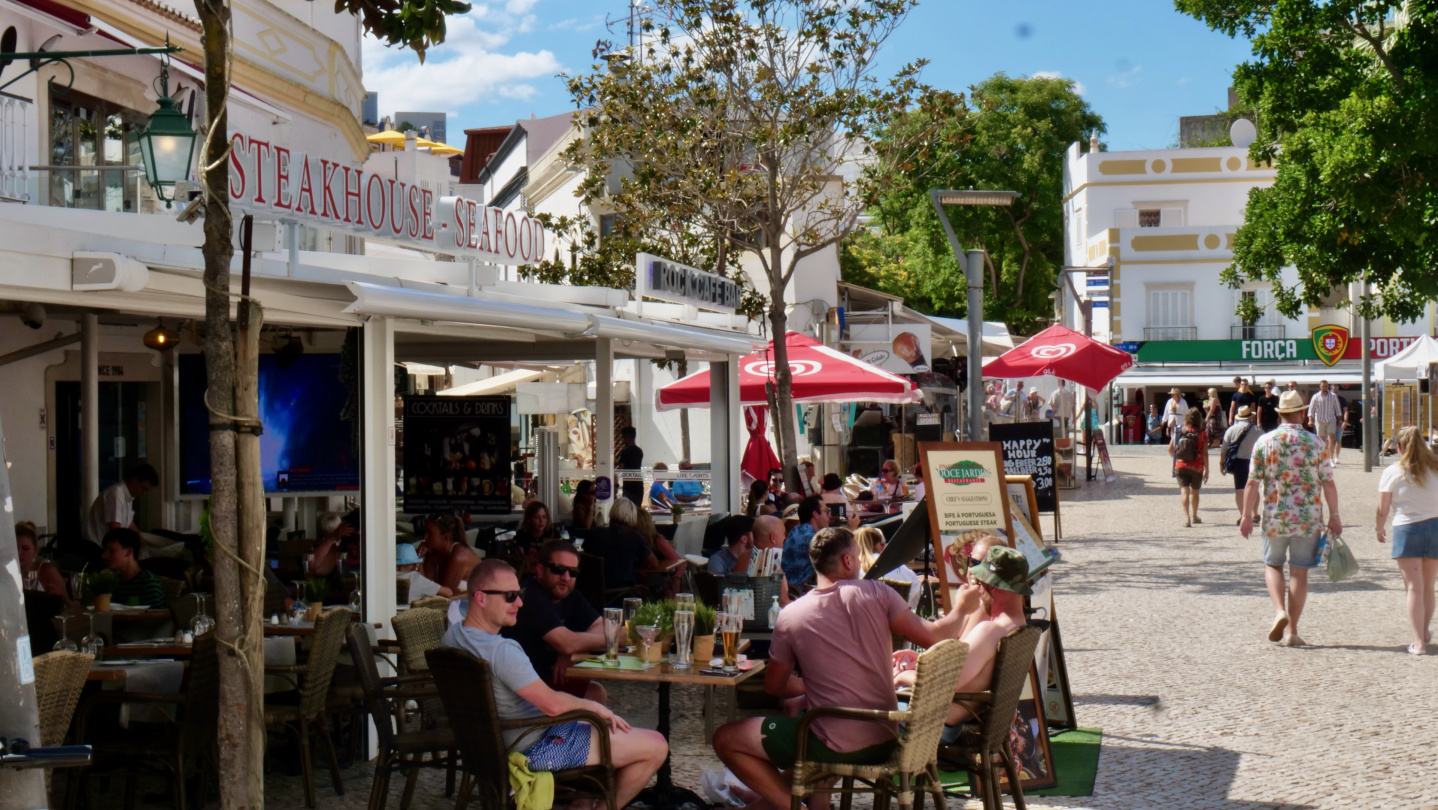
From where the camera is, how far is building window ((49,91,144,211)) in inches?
535

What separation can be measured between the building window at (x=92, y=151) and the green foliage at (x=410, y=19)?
9.64 m

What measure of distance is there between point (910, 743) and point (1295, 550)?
6116 mm

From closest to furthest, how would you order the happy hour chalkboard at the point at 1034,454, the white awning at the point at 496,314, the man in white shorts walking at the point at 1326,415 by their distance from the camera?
the white awning at the point at 496,314 → the happy hour chalkboard at the point at 1034,454 → the man in white shorts walking at the point at 1326,415

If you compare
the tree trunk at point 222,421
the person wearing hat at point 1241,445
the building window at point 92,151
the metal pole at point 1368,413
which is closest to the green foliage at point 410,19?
the tree trunk at point 222,421

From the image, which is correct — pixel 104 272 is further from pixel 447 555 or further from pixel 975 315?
pixel 975 315

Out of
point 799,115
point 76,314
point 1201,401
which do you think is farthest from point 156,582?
point 1201,401

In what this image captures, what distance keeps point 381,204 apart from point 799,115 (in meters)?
8.21

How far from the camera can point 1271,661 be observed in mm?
10352

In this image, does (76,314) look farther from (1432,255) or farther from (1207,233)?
(1207,233)

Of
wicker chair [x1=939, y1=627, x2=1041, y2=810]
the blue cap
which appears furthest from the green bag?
the blue cap

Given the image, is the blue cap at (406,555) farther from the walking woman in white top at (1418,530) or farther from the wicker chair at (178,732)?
the walking woman in white top at (1418,530)

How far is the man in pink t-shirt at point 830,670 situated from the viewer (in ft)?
19.6

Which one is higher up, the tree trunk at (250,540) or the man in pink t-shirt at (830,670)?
the tree trunk at (250,540)

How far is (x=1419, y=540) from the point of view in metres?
10.3
